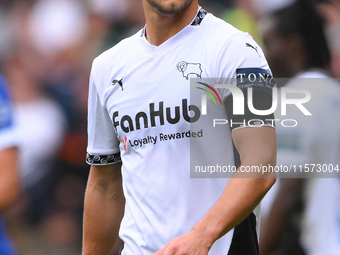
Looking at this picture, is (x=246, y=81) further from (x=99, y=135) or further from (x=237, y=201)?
(x=99, y=135)

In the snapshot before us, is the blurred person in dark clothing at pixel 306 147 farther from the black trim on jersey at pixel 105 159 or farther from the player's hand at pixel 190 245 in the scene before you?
the player's hand at pixel 190 245

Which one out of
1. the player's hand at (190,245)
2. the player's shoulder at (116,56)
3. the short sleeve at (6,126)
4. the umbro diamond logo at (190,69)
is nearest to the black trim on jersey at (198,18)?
the umbro diamond logo at (190,69)

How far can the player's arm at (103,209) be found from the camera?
8.47 ft

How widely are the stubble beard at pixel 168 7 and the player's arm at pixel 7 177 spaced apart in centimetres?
106

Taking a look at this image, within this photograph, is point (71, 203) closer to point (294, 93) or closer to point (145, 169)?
point (294, 93)

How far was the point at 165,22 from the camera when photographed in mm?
2273

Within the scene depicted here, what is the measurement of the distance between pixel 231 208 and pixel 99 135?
1.01m

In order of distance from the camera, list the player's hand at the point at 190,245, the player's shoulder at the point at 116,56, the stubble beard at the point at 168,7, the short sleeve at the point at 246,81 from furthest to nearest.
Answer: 1. the player's shoulder at the point at 116,56
2. the stubble beard at the point at 168,7
3. the short sleeve at the point at 246,81
4. the player's hand at the point at 190,245

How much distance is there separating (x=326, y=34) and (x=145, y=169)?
2.48 meters

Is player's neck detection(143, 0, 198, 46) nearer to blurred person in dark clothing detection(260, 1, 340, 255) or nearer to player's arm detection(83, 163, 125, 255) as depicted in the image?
player's arm detection(83, 163, 125, 255)

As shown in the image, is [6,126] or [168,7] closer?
[168,7]

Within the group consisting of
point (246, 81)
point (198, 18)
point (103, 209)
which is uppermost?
point (198, 18)

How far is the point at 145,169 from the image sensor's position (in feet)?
7.14

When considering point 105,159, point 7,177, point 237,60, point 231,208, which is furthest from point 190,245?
point 7,177
